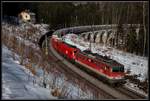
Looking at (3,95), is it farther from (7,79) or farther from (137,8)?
(137,8)

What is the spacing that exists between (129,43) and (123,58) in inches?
467

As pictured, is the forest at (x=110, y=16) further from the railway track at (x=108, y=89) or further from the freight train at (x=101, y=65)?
the railway track at (x=108, y=89)

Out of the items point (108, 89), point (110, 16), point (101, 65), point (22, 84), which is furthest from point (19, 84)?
point (110, 16)

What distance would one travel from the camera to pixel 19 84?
35.2 feet

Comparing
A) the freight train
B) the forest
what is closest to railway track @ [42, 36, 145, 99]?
the freight train

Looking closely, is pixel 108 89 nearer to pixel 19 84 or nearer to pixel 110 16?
pixel 19 84

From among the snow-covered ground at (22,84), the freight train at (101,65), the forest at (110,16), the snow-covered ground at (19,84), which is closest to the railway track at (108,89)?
the freight train at (101,65)

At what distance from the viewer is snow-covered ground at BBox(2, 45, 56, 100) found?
978 cm

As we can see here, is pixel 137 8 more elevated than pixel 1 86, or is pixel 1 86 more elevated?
pixel 137 8

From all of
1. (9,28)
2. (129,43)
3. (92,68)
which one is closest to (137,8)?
(129,43)

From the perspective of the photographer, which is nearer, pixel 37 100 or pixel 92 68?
pixel 37 100

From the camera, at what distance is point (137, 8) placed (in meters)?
53.6

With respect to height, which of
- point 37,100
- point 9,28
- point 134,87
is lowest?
→ point 134,87

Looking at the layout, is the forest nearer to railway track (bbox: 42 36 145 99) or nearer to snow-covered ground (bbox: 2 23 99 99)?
railway track (bbox: 42 36 145 99)
